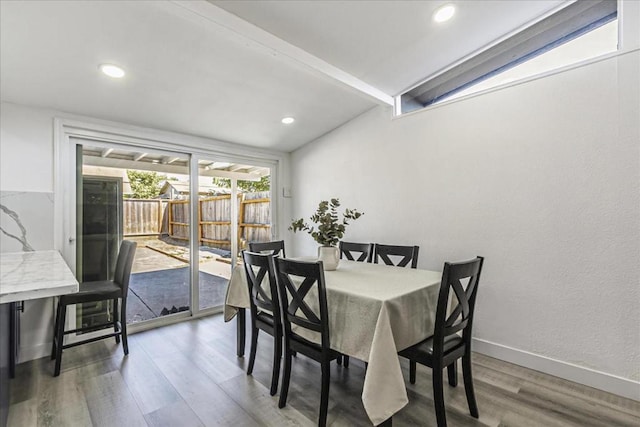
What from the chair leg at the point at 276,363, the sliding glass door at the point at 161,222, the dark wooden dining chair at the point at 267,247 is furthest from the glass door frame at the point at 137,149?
the chair leg at the point at 276,363

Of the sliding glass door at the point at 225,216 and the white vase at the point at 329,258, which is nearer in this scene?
the white vase at the point at 329,258

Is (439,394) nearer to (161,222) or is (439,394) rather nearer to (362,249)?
(362,249)

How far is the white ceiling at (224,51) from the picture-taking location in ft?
5.98

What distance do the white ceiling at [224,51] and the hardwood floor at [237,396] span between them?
2.20 meters

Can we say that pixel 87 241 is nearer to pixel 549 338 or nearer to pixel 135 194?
pixel 135 194

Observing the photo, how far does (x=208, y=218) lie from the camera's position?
367 centimetres

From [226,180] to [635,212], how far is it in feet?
12.6

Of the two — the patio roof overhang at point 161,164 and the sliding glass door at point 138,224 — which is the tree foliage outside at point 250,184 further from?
the sliding glass door at point 138,224

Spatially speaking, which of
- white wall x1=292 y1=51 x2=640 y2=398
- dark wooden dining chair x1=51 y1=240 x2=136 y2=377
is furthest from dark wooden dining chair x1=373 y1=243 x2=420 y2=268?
dark wooden dining chair x1=51 y1=240 x2=136 y2=377

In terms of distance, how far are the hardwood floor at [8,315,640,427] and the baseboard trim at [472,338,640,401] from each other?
0.06 meters

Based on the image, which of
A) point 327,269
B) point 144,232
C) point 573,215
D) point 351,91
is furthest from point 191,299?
point 573,215

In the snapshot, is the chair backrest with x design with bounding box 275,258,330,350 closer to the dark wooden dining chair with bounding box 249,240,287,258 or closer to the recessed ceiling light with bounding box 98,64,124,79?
the dark wooden dining chair with bounding box 249,240,287,258

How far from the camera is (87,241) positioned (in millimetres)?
2879

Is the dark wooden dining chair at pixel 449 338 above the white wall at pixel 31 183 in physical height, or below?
below
